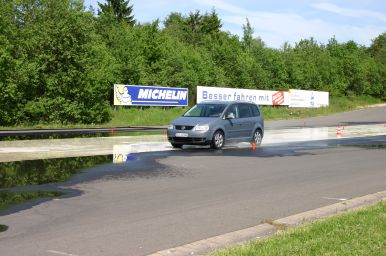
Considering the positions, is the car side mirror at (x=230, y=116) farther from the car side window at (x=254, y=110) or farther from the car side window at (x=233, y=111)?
the car side window at (x=254, y=110)

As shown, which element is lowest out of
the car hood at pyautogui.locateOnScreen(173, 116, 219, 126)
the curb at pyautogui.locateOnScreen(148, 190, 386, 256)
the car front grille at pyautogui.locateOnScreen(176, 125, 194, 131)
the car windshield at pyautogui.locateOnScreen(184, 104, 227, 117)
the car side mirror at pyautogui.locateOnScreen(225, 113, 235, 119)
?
the curb at pyautogui.locateOnScreen(148, 190, 386, 256)

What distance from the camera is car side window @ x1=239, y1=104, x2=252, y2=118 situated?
21.0 meters

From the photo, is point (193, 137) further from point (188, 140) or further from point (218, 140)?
point (218, 140)

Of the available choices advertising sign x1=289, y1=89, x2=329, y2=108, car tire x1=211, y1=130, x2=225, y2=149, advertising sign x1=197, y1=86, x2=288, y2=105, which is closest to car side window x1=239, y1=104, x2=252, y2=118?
car tire x1=211, y1=130, x2=225, y2=149

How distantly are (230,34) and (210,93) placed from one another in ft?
85.4

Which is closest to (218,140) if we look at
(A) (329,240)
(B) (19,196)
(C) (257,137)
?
(C) (257,137)

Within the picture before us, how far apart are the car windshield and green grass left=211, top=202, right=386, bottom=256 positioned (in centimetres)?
1256

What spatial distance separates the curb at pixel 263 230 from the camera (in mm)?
6262

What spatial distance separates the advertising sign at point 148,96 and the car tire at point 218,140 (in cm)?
1687

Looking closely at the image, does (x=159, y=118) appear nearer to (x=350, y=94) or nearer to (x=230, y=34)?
(x=230, y=34)

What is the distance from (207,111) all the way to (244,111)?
69.2 inches

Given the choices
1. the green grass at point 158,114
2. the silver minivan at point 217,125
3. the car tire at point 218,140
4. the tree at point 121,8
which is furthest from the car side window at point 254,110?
the tree at point 121,8

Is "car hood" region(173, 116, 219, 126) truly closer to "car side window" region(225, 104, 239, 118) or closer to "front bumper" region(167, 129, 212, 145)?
"front bumper" region(167, 129, 212, 145)

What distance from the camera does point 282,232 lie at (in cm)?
693
